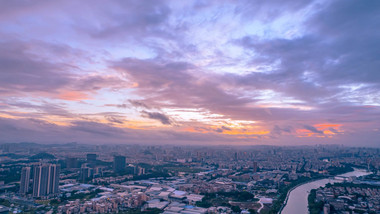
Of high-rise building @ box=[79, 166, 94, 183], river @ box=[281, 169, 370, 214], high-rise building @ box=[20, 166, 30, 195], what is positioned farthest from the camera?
high-rise building @ box=[79, 166, 94, 183]

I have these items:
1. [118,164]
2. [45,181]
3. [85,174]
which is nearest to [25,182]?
[45,181]

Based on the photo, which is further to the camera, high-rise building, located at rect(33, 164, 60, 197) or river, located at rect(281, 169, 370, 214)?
high-rise building, located at rect(33, 164, 60, 197)

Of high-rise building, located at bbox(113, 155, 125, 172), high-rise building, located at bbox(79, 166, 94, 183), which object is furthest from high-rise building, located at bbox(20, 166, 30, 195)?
high-rise building, located at bbox(113, 155, 125, 172)

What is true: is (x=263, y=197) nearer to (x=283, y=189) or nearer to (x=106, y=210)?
(x=283, y=189)

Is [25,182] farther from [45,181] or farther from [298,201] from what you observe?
[298,201]

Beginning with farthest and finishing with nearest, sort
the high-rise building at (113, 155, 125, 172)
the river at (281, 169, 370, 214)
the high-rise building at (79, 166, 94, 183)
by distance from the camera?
1. the high-rise building at (113, 155, 125, 172)
2. the high-rise building at (79, 166, 94, 183)
3. the river at (281, 169, 370, 214)

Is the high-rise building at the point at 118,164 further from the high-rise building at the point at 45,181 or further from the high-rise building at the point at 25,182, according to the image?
the high-rise building at the point at 25,182

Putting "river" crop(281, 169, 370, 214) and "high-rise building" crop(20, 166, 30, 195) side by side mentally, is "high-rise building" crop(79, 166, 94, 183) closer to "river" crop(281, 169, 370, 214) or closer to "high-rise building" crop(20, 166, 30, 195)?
"high-rise building" crop(20, 166, 30, 195)

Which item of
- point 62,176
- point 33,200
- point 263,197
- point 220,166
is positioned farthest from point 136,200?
point 220,166

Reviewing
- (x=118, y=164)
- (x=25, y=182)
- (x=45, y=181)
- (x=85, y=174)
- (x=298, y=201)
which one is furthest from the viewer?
(x=118, y=164)
